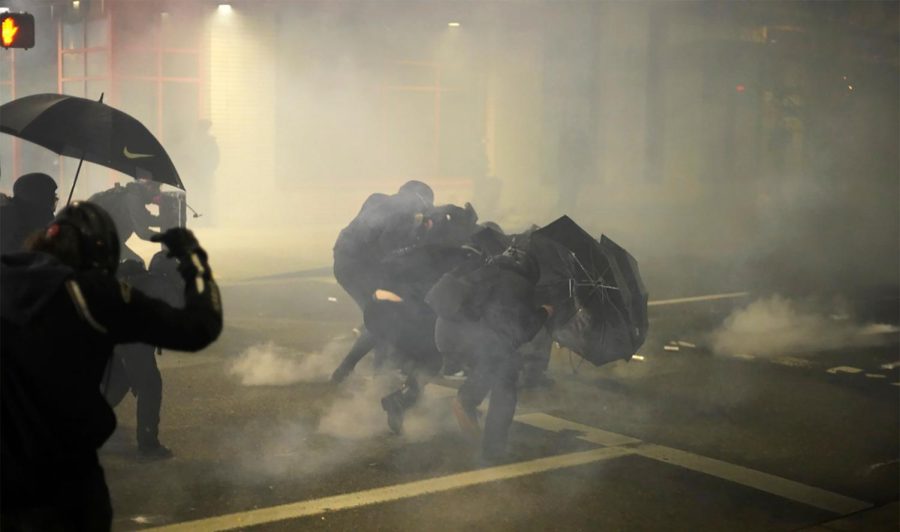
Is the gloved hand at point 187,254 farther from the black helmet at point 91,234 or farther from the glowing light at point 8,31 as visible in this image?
the glowing light at point 8,31

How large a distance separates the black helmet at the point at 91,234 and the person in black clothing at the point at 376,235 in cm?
369

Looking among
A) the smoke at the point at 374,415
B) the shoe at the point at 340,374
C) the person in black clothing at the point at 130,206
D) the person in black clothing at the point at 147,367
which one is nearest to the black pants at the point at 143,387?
the person in black clothing at the point at 147,367

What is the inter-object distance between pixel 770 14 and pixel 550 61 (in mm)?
5114

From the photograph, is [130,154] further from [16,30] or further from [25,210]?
[16,30]

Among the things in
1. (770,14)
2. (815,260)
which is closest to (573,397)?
(815,260)

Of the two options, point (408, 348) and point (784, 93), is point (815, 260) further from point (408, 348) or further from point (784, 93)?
point (408, 348)

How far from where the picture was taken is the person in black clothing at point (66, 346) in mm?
2615

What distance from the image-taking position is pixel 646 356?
345 inches

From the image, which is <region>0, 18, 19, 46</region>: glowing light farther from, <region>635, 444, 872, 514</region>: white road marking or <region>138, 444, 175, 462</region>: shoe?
<region>635, 444, 872, 514</region>: white road marking

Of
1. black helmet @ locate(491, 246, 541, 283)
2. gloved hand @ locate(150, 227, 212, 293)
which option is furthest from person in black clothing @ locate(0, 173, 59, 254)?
gloved hand @ locate(150, 227, 212, 293)

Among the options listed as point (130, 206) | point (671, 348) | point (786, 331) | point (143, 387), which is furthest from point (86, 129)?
point (786, 331)

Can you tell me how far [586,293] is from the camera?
5.86m

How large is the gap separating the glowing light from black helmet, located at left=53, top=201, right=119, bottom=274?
6.86 m

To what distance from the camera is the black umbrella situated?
584 centimetres
